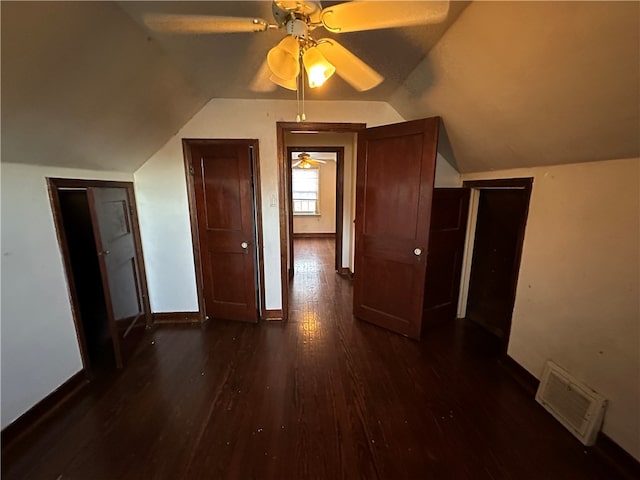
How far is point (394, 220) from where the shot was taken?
249 centimetres

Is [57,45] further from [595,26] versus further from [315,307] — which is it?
[315,307]

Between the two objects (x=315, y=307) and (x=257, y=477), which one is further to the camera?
(x=315, y=307)

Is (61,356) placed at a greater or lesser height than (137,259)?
lesser

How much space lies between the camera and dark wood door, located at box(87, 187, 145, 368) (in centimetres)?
204

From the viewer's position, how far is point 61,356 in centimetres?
182

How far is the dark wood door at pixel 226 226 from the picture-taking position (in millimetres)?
2588

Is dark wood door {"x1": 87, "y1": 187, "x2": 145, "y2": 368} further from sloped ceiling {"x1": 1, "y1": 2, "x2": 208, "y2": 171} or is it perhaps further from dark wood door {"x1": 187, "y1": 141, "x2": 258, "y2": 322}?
dark wood door {"x1": 187, "y1": 141, "x2": 258, "y2": 322}

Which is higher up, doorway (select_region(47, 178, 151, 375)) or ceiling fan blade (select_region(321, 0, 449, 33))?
ceiling fan blade (select_region(321, 0, 449, 33))

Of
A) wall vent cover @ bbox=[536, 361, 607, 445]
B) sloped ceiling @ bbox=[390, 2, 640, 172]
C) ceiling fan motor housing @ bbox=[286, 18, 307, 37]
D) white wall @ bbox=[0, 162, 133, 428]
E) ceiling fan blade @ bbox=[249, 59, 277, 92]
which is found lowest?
wall vent cover @ bbox=[536, 361, 607, 445]

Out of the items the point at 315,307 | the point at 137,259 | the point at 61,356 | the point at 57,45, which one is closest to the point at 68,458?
the point at 61,356

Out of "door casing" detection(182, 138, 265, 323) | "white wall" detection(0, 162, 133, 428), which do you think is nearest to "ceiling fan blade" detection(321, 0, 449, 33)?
"door casing" detection(182, 138, 265, 323)

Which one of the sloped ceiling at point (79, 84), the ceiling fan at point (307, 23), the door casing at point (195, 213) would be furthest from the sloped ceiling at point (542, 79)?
the sloped ceiling at point (79, 84)

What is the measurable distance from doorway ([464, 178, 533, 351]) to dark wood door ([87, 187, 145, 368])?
10.5 ft

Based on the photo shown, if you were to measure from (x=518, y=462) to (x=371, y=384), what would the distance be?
89cm
